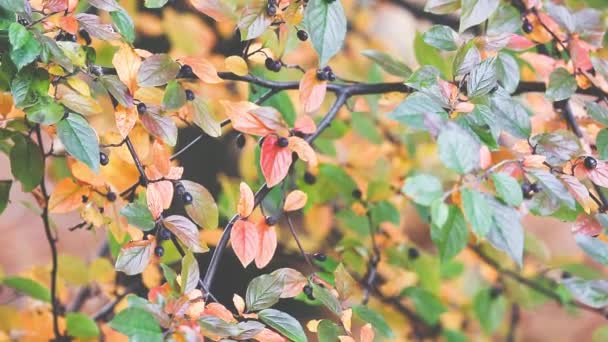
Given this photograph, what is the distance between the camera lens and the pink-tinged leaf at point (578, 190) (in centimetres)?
65

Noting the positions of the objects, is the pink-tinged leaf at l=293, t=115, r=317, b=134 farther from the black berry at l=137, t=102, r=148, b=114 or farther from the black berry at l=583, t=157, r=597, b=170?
the black berry at l=583, t=157, r=597, b=170

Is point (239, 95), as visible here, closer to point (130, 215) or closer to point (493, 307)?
point (493, 307)

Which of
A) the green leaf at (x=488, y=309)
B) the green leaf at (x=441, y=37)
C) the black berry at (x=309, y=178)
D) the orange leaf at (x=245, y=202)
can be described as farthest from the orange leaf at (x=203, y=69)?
the green leaf at (x=488, y=309)

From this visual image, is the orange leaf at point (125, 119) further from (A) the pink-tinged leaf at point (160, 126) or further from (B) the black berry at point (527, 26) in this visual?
(B) the black berry at point (527, 26)

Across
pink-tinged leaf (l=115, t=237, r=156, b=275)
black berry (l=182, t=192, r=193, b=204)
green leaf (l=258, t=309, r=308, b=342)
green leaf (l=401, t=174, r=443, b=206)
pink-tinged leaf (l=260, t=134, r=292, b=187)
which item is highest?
green leaf (l=401, t=174, r=443, b=206)

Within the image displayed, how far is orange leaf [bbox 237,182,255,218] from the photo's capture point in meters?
0.66

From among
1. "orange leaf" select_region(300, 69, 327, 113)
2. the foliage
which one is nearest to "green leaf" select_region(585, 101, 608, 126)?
the foliage

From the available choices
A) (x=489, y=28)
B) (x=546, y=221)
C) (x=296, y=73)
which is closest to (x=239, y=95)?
(x=296, y=73)

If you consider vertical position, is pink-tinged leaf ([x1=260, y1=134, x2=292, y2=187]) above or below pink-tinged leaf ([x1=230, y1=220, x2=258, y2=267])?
above

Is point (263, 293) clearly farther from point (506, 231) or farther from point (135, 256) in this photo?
point (506, 231)

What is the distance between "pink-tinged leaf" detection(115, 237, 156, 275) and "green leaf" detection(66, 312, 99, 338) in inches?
12.1

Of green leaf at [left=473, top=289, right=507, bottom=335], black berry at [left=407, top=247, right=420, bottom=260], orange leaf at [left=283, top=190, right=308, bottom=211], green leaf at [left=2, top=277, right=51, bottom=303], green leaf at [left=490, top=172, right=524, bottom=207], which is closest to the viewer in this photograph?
green leaf at [left=490, top=172, right=524, bottom=207]

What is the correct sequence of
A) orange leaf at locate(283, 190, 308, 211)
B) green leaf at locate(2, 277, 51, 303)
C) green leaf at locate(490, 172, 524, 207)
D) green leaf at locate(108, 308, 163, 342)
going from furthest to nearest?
1. green leaf at locate(2, 277, 51, 303)
2. orange leaf at locate(283, 190, 308, 211)
3. green leaf at locate(490, 172, 524, 207)
4. green leaf at locate(108, 308, 163, 342)

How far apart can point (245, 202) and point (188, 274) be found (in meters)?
0.09
